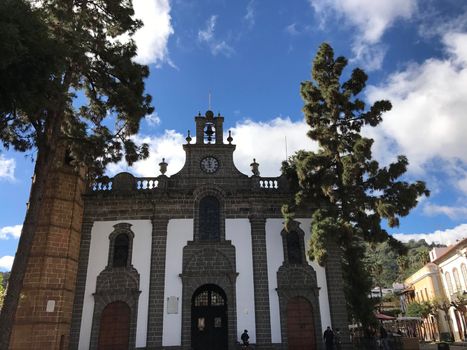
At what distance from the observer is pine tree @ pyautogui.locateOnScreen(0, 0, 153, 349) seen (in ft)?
34.3

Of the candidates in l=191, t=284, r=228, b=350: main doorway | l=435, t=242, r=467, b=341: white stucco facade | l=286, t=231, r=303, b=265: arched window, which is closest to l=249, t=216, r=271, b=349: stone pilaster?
l=286, t=231, r=303, b=265: arched window

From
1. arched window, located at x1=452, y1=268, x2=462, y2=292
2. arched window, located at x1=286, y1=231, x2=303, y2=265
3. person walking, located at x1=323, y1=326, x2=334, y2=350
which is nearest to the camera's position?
person walking, located at x1=323, y1=326, x2=334, y2=350

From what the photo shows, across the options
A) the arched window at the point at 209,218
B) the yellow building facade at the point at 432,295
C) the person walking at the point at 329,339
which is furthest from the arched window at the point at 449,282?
the arched window at the point at 209,218

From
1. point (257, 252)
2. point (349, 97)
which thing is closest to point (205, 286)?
point (257, 252)

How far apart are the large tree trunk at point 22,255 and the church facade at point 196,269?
4.51 meters

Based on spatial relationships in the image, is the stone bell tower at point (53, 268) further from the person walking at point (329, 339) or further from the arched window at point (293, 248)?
the person walking at point (329, 339)

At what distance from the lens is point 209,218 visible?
19.7 m

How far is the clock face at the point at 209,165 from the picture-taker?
68.3ft

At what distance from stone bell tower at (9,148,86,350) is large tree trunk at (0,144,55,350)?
3796mm

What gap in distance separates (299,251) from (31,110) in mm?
13439

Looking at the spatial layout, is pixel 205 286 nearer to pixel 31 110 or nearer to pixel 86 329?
pixel 86 329

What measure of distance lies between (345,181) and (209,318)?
352 inches

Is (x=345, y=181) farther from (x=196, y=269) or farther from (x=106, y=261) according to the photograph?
(x=106, y=261)

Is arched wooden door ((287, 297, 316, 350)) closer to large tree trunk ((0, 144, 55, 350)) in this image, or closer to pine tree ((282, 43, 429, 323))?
pine tree ((282, 43, 429, 323))
